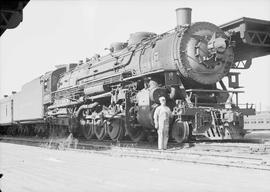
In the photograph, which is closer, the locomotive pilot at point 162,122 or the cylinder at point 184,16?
the locomotive pilot at point 162,122

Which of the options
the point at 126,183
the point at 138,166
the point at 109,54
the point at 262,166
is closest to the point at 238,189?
the point at 126,183

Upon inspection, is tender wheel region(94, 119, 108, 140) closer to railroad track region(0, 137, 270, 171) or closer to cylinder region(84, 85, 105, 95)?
cylinder region(84, 85, 105, 95)

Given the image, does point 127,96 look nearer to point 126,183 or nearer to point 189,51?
point 189,51

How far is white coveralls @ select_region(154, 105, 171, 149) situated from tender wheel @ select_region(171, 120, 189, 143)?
1.61 ft

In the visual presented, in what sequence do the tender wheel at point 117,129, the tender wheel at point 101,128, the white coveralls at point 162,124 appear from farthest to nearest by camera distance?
the tender wheel at point 101,128 < the tender wheel at point 117,129 < the white coveralls at point 162,124

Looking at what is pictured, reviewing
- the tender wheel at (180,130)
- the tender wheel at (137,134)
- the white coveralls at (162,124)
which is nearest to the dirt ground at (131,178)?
the white coveralls at (162,124)

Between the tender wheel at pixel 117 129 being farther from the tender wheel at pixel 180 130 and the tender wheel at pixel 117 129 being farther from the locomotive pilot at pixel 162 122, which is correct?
the locomotive pilot at pixel 162 122

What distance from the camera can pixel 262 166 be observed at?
633 centimetres

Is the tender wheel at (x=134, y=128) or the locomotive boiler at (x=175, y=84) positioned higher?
the locomotive boiler at (x=175, y=84)

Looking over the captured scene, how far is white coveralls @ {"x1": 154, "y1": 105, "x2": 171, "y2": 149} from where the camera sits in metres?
10.6

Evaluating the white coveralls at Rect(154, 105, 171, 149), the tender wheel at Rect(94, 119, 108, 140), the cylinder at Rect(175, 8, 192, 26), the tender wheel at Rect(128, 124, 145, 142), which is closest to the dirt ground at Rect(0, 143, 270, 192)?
the white coveralls at Rect(154, 105, 171, 149)

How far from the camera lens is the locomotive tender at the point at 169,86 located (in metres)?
11.2

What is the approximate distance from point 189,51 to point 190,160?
478 cm

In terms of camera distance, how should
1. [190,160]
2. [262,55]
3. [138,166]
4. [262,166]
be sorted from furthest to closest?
1. [262,55]
2. [190,160]
3. [138,166]
4. [262,166]
